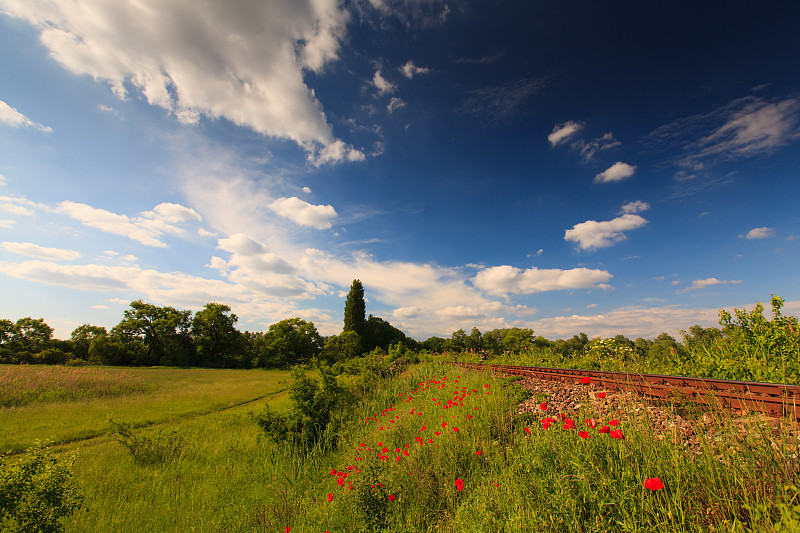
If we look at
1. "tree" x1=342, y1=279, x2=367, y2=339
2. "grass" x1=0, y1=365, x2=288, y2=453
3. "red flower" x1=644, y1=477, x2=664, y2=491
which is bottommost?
"grass" x1=0, y1=365, x2=288, y2=453

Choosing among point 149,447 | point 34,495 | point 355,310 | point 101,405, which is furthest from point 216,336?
point 34,495

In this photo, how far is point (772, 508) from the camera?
7.97ft

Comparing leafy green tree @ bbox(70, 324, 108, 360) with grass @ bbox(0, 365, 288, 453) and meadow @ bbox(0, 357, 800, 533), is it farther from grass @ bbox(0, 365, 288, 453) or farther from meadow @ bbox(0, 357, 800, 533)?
meadow @ bbox(0, 357, 800, 533)

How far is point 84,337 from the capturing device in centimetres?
4816

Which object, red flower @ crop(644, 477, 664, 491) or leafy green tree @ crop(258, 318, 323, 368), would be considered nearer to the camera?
red flower @ crop(644, 477, 664, 491)

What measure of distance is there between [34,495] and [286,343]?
5855cm

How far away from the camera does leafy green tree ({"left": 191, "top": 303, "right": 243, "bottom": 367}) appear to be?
55338mm

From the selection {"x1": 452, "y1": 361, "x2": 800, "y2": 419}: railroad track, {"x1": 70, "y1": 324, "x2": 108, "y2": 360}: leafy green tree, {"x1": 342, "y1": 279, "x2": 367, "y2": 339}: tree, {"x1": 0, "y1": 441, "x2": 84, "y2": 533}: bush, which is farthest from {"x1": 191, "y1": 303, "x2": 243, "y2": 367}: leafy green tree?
{"x1": 452, "y1": 361, "x2": 800, "y2": 419}: railroad track

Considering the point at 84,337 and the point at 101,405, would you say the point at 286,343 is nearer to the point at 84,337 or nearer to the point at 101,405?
the point at 84,337

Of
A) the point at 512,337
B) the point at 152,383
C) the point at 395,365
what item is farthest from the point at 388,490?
the point at 512,337

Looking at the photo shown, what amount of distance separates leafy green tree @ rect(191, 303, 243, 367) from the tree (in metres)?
22.3

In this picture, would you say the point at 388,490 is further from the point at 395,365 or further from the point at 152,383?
the point at 152,383

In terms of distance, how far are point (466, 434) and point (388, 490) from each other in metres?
1.99

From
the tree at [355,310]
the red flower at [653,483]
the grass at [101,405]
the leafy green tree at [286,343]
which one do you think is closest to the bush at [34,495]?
the grass at [101,405]
